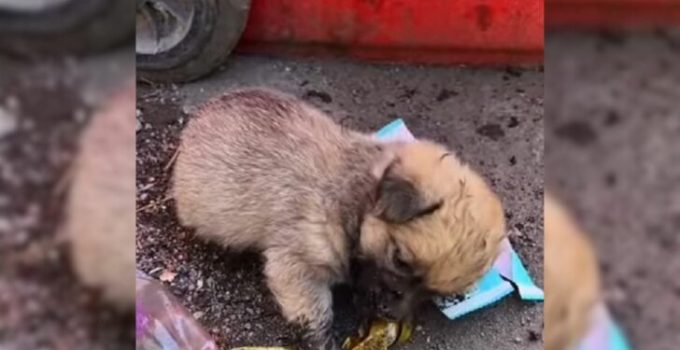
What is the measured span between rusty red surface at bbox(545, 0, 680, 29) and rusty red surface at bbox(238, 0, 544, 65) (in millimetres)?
96

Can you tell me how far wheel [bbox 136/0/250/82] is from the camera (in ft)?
3.14

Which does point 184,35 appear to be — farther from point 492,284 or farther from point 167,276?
point 492,284

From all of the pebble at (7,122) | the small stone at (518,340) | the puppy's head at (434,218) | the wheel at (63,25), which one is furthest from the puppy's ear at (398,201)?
the pebble at (7,122)

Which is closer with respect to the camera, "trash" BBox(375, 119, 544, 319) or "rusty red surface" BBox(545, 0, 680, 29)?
"rusty red surface" BBox(545, 0, 680, 29)

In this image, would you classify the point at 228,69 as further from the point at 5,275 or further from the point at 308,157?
the point at 5,275

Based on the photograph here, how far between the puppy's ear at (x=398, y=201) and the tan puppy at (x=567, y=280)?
155mm

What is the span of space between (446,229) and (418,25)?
168 mm

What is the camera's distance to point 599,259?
87cm

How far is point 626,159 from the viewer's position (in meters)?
0.92

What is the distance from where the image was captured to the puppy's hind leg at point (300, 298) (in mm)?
1011

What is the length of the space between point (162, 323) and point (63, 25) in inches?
10.7

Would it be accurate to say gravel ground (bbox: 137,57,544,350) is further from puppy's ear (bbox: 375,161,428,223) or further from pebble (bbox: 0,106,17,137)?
pebble (bbox: 0,106,17,137)

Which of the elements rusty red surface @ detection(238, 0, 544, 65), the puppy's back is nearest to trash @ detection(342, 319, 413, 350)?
the puppy's back

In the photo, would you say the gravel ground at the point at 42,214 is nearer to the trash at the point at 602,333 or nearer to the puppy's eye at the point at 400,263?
the puppy's eye at the point at 400,263
